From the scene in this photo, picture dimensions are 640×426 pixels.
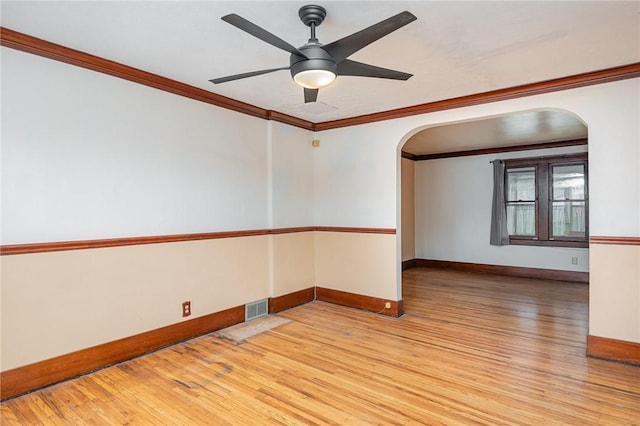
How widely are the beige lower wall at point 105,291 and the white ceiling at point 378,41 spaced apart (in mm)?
1534

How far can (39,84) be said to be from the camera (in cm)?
250

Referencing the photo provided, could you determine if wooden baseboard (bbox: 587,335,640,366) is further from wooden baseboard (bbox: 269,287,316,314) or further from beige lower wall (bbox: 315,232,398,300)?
wooden baseboard (bbox: 269,287,316,314)

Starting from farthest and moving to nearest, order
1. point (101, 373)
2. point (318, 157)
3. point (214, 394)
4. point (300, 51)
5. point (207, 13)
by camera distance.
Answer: point (318, 157)
point (101, 373)
point (214, 394)
point (207, 13)
point (300, 51)

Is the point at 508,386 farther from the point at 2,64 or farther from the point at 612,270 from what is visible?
the point at 2,64

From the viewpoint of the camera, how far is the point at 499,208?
6727 millimetres

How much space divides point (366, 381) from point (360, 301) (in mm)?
1881

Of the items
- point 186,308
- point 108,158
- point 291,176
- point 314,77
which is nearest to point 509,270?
point 291,176

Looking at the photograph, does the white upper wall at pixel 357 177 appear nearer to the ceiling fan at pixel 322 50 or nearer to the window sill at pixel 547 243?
the ceiling fan at pixel 322 50

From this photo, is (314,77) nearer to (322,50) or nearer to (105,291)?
(322,50)

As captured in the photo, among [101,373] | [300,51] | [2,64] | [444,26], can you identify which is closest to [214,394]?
[101,373]

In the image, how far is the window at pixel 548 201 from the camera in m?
6.12

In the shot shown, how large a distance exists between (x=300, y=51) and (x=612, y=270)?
3.10 m

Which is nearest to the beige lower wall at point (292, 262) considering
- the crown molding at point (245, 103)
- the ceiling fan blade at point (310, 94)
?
the crown molding at point (245, 103)

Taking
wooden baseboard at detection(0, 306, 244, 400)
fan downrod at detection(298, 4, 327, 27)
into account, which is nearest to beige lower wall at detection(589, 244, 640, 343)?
fan downrod at detection(298, 4, 327, 27)
